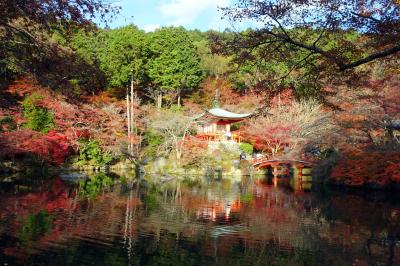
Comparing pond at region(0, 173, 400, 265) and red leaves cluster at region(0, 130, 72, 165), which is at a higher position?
red leaves cluster at region(0, 130, 72, 165)

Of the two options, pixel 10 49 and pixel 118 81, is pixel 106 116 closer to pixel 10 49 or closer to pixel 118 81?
pixel 118 81

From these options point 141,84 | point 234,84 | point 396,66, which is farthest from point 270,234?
point 234,84

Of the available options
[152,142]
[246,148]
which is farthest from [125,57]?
[246,148]

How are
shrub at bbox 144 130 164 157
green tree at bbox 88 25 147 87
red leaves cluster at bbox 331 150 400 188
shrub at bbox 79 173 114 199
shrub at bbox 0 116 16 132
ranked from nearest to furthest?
1. shrub at bbox 79 173 114 199
2. red leaves cluster at bbox 331 150 400 188
3. shrub at bbox 0 116 16 132
4. shrub at bbox 144 130 164 157
5. green tree at bbox 88 25 147 87

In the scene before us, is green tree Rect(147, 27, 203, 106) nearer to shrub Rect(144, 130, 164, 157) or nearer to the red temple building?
the red temple building

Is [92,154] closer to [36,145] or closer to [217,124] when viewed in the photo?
[36,145]

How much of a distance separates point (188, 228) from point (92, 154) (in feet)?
55.6

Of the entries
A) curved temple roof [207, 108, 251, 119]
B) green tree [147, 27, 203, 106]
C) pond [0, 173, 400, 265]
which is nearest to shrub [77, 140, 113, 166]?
curved temple roof [207, 108, 251, 119]

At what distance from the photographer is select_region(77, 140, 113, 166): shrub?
24700 mm

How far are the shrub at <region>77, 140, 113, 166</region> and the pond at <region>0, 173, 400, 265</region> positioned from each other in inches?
327

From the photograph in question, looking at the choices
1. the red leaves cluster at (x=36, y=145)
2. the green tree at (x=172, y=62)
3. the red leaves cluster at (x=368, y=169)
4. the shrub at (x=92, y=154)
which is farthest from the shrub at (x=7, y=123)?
the red leaves cluster at (x=368, y=169)

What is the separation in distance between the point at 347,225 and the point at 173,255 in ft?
17.9

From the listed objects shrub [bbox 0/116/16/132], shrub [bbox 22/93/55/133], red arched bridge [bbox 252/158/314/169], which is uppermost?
shrub [bbox 22/93/55/133]

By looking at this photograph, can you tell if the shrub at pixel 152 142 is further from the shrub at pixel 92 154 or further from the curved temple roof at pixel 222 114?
the curved temple roof at pixel 222 114
